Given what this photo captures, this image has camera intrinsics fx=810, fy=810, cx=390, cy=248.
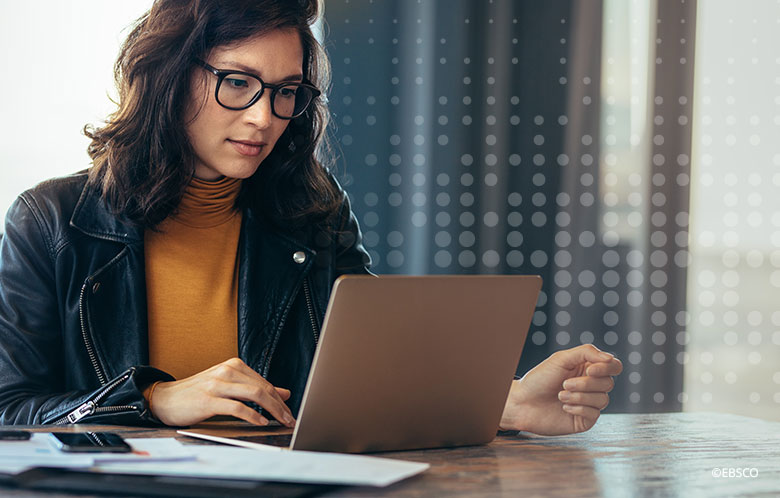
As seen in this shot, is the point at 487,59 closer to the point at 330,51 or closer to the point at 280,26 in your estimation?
the point at 330,51

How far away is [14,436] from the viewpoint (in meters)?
0.82

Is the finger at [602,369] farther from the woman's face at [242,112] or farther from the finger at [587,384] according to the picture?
the woman's face at [242,112]

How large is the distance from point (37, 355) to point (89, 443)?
54 centimetres

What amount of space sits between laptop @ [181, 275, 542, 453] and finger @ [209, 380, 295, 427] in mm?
59

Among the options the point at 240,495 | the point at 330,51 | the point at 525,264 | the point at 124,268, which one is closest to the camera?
the point at 240,495

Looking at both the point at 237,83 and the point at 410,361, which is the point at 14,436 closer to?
the point at 410,361

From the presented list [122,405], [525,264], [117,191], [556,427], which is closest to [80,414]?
[122,405]

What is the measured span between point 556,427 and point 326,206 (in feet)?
2.50

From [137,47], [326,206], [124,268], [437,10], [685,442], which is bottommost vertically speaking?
[685,442]

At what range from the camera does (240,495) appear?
62 cm

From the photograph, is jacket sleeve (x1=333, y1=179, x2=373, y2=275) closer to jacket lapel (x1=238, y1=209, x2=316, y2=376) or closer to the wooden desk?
jacket lapel (x1=238, y1=209, x2=316, y2=376)
